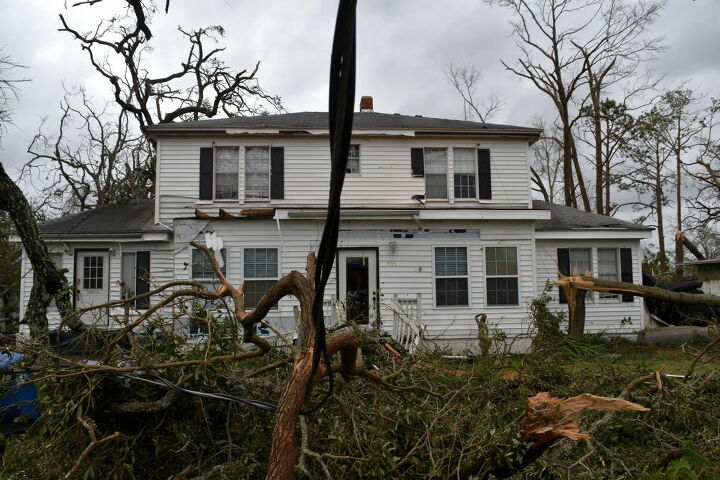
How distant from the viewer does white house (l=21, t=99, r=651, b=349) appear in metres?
13.7

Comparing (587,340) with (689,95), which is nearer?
(587,340)

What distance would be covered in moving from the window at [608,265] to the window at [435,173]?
4920 millimetres

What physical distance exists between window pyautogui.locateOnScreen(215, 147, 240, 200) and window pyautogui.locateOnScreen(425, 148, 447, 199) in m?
5.03

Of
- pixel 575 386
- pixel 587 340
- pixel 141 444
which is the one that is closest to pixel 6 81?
pixel 141 444

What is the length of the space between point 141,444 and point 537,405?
2.36 metres

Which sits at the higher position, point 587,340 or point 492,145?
point 492,145

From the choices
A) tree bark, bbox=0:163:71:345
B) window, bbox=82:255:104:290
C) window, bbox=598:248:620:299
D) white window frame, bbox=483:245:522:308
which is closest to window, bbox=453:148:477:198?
white window frame, bbox=483:245:522:308

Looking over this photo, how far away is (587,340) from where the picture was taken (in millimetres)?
12234

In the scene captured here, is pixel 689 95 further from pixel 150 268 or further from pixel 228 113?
pixel 150 268

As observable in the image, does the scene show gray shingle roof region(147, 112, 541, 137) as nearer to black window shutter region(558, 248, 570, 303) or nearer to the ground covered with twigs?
black window shutter region(558, 248, 570, 303)

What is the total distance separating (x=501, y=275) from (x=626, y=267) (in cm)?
417

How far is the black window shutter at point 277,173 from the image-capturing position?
1455 cm

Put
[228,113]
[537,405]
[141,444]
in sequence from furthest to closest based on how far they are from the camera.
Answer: [228,113]
[141,444]
[537,405]

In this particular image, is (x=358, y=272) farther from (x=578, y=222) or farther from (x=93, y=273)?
(x=93, y=273)
